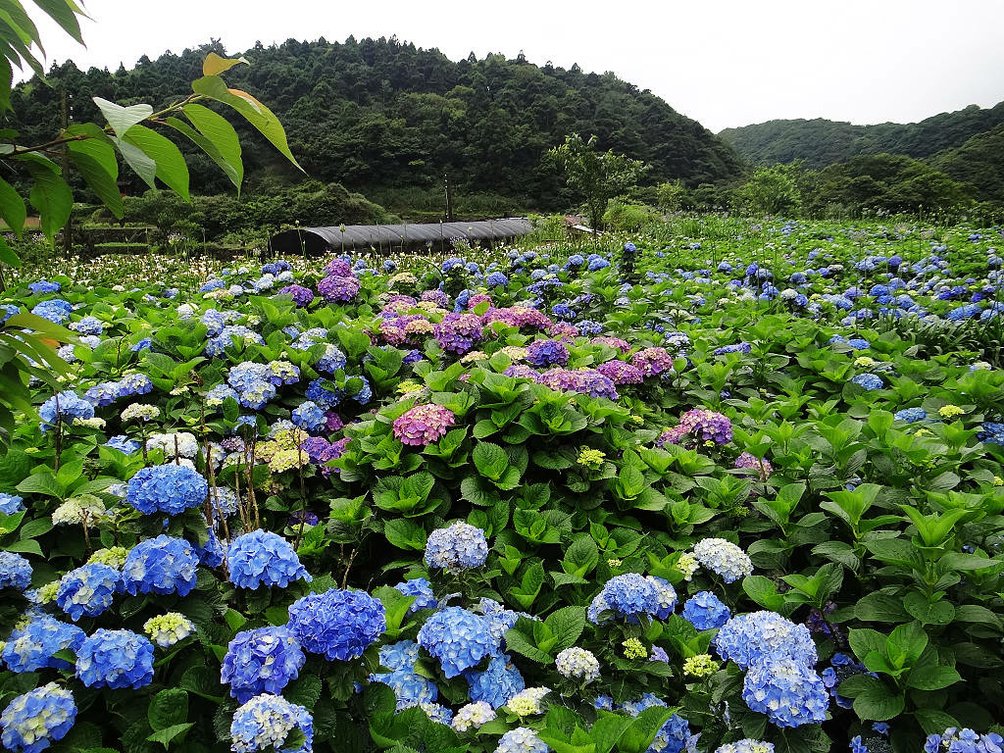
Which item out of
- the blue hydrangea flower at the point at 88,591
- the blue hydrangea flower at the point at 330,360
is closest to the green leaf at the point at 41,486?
the blue hydrangea flower at the point at 88,591

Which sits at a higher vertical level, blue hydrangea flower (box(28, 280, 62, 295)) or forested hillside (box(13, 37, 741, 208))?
forested hillside (box(13, 37, 741, 208))

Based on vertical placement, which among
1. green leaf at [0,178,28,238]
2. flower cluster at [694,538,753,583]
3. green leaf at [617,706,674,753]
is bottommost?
green leaf at [617,706,674,753]

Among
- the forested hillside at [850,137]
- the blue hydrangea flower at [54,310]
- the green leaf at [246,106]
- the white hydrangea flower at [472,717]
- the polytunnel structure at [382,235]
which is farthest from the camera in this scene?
the forested hillside at [850,137]

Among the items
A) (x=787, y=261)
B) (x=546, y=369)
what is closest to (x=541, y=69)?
(x=787, y=261)

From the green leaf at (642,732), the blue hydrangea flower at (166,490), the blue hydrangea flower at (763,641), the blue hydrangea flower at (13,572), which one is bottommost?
the green leaf at (642,732)

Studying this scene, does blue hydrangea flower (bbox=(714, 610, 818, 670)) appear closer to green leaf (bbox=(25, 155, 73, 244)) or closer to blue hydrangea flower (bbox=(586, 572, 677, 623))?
blue hydrangea flower (bbox=(586, 572, 677, 623))

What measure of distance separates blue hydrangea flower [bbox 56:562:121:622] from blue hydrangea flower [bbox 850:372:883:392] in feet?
10.0

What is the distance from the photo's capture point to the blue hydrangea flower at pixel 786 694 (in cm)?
121

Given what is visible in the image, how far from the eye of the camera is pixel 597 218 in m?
14.9

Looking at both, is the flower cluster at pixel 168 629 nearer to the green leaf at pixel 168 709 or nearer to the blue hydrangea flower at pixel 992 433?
the green leaf at pixel 168 709

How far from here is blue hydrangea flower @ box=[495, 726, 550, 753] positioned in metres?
1.20

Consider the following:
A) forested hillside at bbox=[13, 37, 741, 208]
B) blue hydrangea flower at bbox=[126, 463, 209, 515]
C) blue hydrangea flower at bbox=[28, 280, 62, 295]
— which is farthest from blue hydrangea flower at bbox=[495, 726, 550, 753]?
forested hillside at bbox=[13, 37, 741, 208]

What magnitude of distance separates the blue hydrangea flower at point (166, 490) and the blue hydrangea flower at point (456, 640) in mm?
626

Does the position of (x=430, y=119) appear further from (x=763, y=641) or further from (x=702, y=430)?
(x=763, y=641)
